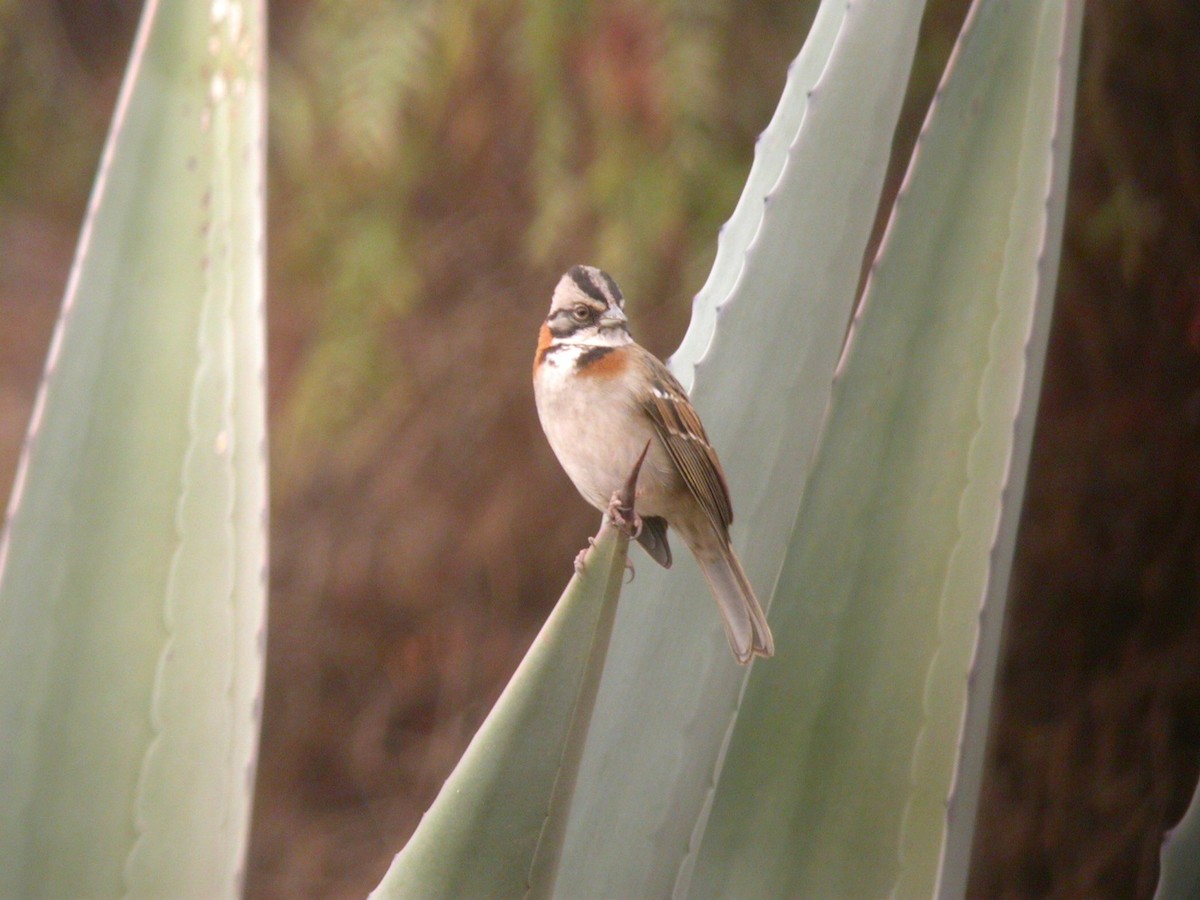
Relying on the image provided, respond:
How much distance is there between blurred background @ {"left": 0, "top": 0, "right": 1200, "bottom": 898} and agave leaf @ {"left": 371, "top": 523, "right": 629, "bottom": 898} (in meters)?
1.72

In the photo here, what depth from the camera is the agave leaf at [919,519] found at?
1117 millimetres

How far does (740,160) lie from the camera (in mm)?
2709

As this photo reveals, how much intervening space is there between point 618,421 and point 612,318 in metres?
0.12

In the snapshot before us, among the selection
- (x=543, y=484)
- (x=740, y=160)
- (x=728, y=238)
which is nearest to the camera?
(x=728, y=238)

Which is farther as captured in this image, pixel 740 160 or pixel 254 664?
pixel 740 160

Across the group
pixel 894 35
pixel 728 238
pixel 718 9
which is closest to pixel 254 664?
pixel 728 238

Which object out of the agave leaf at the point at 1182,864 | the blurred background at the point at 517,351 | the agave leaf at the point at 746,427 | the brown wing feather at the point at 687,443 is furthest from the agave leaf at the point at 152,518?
the blurred background at the point at 517,351

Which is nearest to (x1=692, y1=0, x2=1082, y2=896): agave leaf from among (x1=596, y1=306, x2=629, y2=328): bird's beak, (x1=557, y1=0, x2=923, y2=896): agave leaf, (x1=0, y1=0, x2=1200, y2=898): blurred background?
(x1=557, y1=0, x2=923, y2=896): agave leaf

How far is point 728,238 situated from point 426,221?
220 centimetres

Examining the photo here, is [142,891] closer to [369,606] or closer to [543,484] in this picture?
[543,484]

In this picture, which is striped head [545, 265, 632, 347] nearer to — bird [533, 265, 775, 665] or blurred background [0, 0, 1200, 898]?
bird [533, 265, 775, 665]

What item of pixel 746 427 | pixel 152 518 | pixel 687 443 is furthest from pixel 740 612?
pixel 152 518

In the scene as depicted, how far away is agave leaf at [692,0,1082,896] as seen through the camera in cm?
112

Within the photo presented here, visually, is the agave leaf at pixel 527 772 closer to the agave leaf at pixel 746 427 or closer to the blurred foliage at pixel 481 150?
the agave leaf at pixel 746 427
